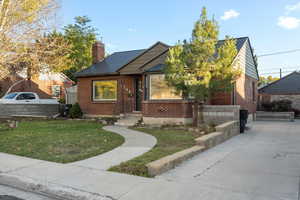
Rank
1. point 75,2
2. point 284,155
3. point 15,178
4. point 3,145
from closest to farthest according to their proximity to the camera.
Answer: point 15,178
point 284,155
point 3,145
point 75,2

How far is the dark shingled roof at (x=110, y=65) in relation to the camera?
16.2 metres

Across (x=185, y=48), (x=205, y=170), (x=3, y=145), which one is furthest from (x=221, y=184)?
(x=185, y=48)

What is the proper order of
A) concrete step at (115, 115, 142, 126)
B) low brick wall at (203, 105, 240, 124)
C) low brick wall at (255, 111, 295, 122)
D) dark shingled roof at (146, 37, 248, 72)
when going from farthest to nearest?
low brick wall at (255, 111, 295, 122) → concrete step at (115, 115, 142, 126) → dark shingled roof at (146, 37, 248, 72) → low brick wall at (203, 105, 240, 124)

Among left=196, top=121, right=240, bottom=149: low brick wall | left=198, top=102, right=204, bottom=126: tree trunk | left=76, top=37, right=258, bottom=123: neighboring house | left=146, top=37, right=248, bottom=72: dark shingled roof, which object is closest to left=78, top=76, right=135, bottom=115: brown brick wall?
left=76, top=37, right=258, bottom=123: neighboring house

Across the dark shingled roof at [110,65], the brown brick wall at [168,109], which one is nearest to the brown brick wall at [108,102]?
the dark shingled roof at [110,65]

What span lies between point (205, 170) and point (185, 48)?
7.07m

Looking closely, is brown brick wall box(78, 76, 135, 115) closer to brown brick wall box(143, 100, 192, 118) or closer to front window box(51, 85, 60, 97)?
brown brick wall box(143, 100, 192, 118)

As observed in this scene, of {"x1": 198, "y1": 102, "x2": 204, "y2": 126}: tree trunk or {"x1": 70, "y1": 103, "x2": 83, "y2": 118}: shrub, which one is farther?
{"x1": 70, "y1": 103, "x2": 83, "y2": 118}: shrub

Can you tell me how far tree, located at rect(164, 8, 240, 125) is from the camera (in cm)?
1034

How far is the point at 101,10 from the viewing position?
65.1 ft

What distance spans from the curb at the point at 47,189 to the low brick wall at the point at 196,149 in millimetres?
1357

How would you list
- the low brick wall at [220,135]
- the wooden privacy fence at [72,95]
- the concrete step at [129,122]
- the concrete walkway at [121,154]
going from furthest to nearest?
the wooden privacy fence at [72,95] < the concrete step at [129,122] < the low brick wall at [220,135] < the concrete walkway at [121,154]

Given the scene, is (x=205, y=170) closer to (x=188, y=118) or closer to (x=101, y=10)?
(x=188, y=118)

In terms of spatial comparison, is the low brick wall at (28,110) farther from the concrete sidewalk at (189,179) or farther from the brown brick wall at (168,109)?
the concrete sidewalk at (189,179)
